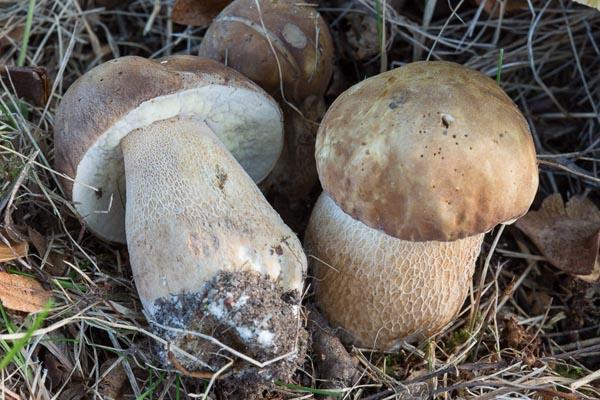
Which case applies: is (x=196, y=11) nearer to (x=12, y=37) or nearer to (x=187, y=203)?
(x=12, y=37)

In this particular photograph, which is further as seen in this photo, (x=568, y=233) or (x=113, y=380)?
(x=568, y=233)

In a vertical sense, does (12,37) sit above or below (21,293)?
above

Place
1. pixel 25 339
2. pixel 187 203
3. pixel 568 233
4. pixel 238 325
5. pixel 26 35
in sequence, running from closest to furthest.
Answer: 1. pixel 25 339
2. pixel 238 325
3. pixel 187 203
4. pixel 568 233
5. pixel 26 35

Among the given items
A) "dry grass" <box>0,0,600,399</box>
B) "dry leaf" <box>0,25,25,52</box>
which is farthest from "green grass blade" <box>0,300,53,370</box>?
"dry leaf" <box>0,25,25,52</box>

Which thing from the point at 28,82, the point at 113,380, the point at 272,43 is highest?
the point at 272,43

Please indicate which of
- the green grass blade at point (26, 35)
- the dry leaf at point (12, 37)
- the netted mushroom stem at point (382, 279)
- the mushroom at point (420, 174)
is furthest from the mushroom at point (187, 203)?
the dry leaf at point (12, 37)

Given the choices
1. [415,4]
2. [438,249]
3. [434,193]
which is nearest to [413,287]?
[438,249]

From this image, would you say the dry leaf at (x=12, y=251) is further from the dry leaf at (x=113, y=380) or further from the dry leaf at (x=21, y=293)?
the dry leaf at (x=113, y=380)

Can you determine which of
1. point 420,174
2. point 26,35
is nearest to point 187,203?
point 420,174
